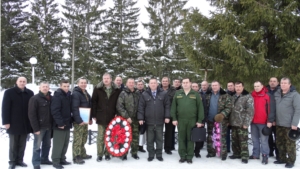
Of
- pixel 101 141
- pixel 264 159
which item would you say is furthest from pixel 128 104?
pixel 264 159

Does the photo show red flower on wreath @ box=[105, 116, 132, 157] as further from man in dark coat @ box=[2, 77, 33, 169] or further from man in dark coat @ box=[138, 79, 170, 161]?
man in dark coat @ box=[2, 77, 33, 169]

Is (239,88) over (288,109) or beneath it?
over

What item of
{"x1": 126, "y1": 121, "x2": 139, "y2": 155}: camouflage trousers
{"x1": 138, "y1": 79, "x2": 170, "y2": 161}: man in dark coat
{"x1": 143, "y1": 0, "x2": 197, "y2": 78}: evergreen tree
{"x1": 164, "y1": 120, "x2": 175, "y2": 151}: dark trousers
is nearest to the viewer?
{"x1": 138, "y1": 79, "x2": 170, "y2": 161}: man in dark coat

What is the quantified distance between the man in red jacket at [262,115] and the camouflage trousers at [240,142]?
0.29 metres

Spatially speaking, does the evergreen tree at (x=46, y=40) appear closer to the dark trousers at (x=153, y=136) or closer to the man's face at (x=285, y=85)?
the dark trousers at (x=153, y=136)

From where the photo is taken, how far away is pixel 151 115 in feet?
18.5

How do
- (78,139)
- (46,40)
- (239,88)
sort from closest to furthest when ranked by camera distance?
(78,139)
(239,88)
(46,40)

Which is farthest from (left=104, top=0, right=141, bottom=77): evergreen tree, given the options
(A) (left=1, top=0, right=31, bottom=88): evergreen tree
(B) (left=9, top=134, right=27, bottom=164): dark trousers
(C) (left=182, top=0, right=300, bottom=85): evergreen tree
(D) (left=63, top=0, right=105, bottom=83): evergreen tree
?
(B) (left=9, top=134, right=27, bottom=164): dark trousers

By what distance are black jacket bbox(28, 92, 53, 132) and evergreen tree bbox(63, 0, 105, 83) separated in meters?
17.3

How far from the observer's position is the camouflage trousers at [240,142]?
5672 mm

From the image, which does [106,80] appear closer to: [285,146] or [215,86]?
[215,86]

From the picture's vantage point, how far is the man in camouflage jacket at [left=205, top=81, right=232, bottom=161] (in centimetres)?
571

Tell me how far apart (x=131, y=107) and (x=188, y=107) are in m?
1.24

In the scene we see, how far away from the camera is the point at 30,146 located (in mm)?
6859
